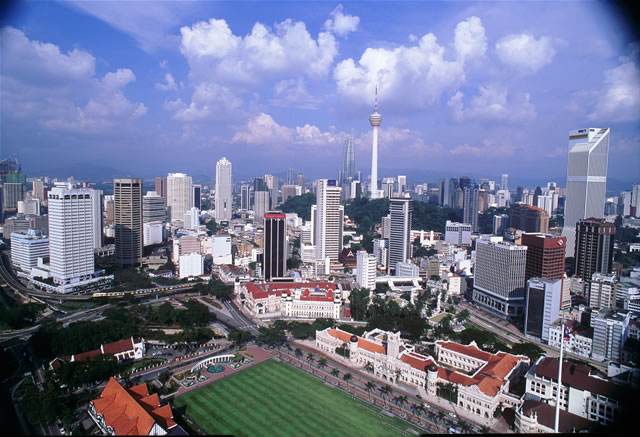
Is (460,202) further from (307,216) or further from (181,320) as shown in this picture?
(181,320)

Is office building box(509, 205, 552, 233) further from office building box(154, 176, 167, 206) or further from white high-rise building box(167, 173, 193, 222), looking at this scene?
office building box(154, 176, 167, 206)

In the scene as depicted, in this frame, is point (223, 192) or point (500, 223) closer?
point (500, 223)

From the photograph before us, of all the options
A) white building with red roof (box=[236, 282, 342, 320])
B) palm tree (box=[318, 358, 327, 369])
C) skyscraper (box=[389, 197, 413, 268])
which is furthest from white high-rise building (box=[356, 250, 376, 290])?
palm tree (box=[318, 358, 327, 369])

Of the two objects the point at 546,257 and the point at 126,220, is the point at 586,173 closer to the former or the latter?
the point at 546,257

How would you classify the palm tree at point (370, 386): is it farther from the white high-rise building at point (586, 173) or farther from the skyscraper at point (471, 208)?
the skyscraper at point (471, 208)

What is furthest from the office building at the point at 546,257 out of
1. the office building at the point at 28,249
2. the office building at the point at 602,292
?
the office building at the point at 28,249

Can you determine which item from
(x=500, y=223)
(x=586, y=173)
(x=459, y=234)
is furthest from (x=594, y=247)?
(x=500, y=223)
